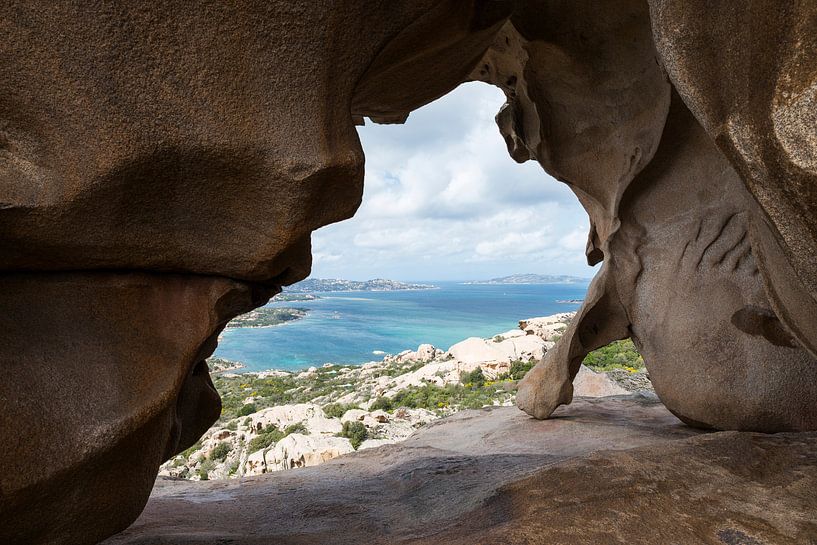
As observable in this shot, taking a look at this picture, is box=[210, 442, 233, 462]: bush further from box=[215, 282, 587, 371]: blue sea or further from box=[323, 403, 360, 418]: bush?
box=[215, 282, 587, 371]: blue sea

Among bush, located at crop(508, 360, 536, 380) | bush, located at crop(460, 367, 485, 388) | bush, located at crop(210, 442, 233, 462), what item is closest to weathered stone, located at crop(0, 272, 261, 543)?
bush, located at crop(210, 442, 233, 462)

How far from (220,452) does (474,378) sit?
741 centimetres

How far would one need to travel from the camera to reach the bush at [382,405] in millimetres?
12842

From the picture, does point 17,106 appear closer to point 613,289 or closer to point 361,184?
point 361,184

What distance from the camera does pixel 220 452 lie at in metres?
10.3

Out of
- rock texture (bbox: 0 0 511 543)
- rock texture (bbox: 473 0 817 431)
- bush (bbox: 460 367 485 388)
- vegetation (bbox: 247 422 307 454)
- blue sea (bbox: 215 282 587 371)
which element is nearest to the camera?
rock texture (bbox: 0 0 511 543)

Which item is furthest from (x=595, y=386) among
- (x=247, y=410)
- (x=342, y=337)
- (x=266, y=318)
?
(x=266, y=318)

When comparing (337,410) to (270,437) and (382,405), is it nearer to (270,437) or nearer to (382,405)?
(382,405)

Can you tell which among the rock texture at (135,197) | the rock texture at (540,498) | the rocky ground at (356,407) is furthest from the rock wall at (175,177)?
the rocky ground at (356,407)

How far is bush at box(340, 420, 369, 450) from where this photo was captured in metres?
9.21

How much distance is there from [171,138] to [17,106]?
2.00ft

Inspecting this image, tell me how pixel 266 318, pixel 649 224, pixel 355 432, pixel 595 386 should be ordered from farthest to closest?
pixel 266 318
pixel 355 432
pixel 595 386
pixel 649 224

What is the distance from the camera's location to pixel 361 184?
2.89m

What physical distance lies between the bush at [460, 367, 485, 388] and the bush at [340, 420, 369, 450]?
5.10m
